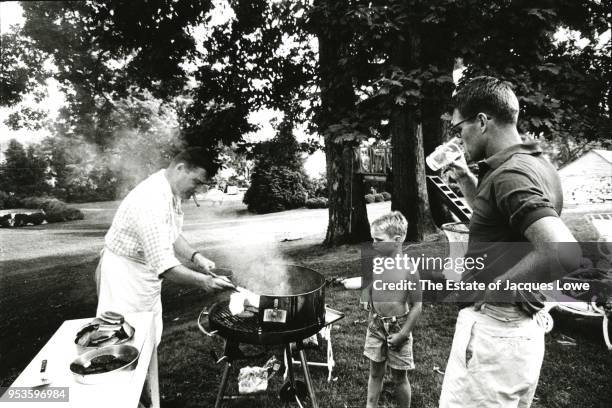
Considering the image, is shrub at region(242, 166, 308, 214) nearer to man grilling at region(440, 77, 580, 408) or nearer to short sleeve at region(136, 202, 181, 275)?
short sleeve at region(136, 202, 181, 275)

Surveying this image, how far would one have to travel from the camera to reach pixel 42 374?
79.9 inches

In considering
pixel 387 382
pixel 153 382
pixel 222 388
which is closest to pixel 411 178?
pixel 387 382

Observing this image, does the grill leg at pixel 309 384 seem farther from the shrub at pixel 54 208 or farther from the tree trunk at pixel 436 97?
the shrub at pixel 54 208

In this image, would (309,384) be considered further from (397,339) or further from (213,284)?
(213,284)

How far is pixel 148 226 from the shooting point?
9.13 ft

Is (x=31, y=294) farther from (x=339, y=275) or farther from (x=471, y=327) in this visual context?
(x=471, y=327)

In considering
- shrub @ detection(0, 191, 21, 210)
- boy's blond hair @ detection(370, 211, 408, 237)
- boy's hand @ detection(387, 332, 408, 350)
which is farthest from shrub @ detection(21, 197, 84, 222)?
boy's hand @ detection(387, 332, 408, 350)

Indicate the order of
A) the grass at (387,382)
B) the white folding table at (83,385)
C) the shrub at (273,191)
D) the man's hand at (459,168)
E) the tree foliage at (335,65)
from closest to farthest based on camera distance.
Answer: the white folding table at (83,385), the man's hand at (459,168), the grass at (387,382), the tree foliage at (335,65), the shrub at (273,191)

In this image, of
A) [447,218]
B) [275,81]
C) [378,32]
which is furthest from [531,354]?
[275,81]

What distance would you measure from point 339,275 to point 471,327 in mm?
5494

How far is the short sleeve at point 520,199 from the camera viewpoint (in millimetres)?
1393

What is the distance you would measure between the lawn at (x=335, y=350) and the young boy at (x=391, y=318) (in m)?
0.61

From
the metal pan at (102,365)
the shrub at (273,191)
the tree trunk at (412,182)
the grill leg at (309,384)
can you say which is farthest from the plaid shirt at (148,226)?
the shrub at (273,191)

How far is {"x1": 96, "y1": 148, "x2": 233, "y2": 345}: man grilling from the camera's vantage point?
2793 mm
